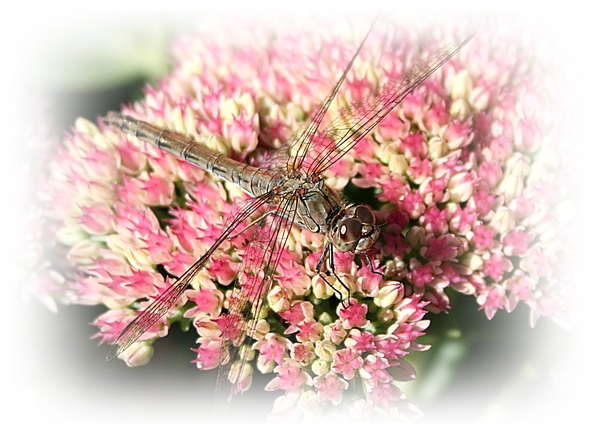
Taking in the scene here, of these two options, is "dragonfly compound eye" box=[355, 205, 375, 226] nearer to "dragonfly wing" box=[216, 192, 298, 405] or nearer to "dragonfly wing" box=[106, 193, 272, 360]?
"dragonfly wing" box=[216, 192, 298, 405]

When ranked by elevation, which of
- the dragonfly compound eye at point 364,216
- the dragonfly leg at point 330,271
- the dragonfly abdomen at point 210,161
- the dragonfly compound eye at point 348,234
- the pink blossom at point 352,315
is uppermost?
the dragonfly abdomen at point 210,161

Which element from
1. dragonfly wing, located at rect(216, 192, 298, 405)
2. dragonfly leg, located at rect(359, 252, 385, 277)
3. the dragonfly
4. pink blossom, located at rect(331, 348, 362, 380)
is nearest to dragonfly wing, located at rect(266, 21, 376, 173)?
the dragonfly

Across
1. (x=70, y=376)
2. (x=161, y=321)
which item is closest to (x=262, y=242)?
(x=161, y=321)

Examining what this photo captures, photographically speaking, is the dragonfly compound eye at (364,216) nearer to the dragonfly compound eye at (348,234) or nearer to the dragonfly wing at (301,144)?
the dragonfly compound eye at (348,234)

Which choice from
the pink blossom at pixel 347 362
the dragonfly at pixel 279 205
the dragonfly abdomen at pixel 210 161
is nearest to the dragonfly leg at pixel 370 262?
the dragonfly at pixel 279 205

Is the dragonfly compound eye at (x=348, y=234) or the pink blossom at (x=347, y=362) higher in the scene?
the dragonfly compound eye at (x=348, y=234)

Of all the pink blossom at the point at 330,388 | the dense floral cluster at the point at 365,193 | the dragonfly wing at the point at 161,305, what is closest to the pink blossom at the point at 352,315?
the dense floral cluster at the point at 365,193

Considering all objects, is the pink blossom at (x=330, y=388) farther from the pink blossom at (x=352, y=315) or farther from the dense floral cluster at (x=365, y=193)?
the pink blossom at (x=352, y=315)

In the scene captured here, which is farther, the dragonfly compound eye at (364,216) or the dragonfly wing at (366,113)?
the dragonfly wing at (366,113)
